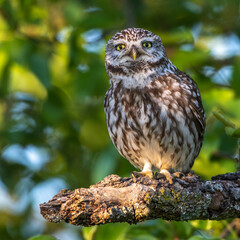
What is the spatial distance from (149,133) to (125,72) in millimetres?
576

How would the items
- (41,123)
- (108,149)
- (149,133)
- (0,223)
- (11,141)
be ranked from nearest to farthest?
(149,133)
(108,149)
(11,141)
(41,123)
(0,223)

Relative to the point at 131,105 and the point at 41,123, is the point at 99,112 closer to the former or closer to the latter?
the point at 41,123

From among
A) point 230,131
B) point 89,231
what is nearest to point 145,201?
point 89,231

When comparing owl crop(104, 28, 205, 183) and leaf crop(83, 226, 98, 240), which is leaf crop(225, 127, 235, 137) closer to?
owl crop(104, 28, 205, 183)

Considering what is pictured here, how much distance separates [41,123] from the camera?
5.71m

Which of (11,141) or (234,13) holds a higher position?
(234,13)

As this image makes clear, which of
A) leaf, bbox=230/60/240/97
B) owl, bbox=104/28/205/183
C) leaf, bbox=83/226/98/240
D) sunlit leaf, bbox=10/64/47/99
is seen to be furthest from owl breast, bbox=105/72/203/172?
sunlit leaf, bbox=10/64/47/99

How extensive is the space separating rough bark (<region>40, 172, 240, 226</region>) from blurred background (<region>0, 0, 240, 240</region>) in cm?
90

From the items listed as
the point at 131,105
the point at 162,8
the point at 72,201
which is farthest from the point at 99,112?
the point at 72,201

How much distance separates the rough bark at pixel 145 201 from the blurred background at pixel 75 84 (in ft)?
2.94

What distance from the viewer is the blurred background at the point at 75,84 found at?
4793 mm

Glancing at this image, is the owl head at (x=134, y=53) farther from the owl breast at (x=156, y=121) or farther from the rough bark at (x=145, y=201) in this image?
the rough bark at (x=145, y=201)

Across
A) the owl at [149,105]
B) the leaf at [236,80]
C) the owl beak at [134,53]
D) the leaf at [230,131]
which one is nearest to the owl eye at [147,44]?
the owl at [149,105]

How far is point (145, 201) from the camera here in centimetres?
299
